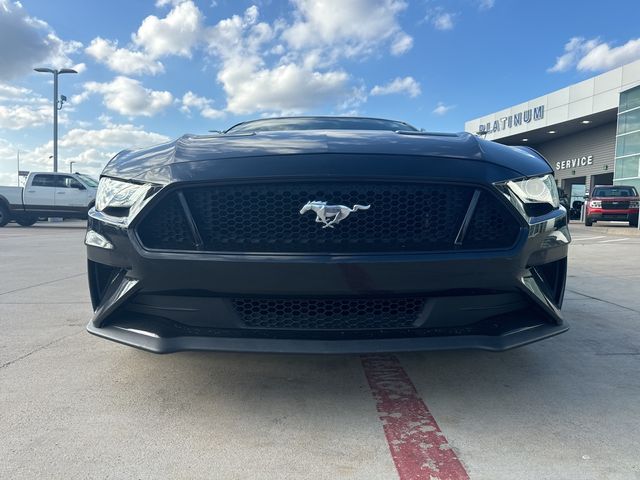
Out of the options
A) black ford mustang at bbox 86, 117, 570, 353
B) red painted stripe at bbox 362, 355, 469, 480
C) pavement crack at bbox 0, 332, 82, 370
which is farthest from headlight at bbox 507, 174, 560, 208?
pavement crack at bbox 0, 332, 82, 370

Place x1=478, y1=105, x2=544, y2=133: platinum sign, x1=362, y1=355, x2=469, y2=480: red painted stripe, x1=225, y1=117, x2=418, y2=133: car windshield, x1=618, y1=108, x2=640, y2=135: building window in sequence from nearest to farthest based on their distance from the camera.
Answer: x1=362, y1=355, x2=469, y2=480: red painted stripe, x1=225, y1=117, x2=418, y2=133: car windshield, x1=618, y1=108, x2=640, y2=135: building window, x1=478, y1=105, x2=544, y2=133: platinum sign

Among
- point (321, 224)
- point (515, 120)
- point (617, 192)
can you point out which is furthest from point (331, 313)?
point (515, 120)

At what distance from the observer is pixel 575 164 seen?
102 feet

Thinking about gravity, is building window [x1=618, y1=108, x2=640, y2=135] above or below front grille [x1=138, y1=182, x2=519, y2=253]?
above

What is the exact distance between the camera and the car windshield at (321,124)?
3.36 m

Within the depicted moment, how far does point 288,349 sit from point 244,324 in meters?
0.23

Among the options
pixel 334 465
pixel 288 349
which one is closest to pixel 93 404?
pixel 288 349

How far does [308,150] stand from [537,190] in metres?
1.03

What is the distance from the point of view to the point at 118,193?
2.11m

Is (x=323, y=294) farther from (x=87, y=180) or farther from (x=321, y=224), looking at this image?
(x=87, y=180)

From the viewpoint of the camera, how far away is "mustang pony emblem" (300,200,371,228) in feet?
6.21

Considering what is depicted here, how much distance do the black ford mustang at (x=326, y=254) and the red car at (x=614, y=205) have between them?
1930 centimetres

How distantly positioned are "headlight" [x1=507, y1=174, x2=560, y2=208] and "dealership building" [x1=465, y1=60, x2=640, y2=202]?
23.7m

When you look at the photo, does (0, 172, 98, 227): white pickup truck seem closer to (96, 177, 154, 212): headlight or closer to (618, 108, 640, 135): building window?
(96, 177, 154, 212): headlight
